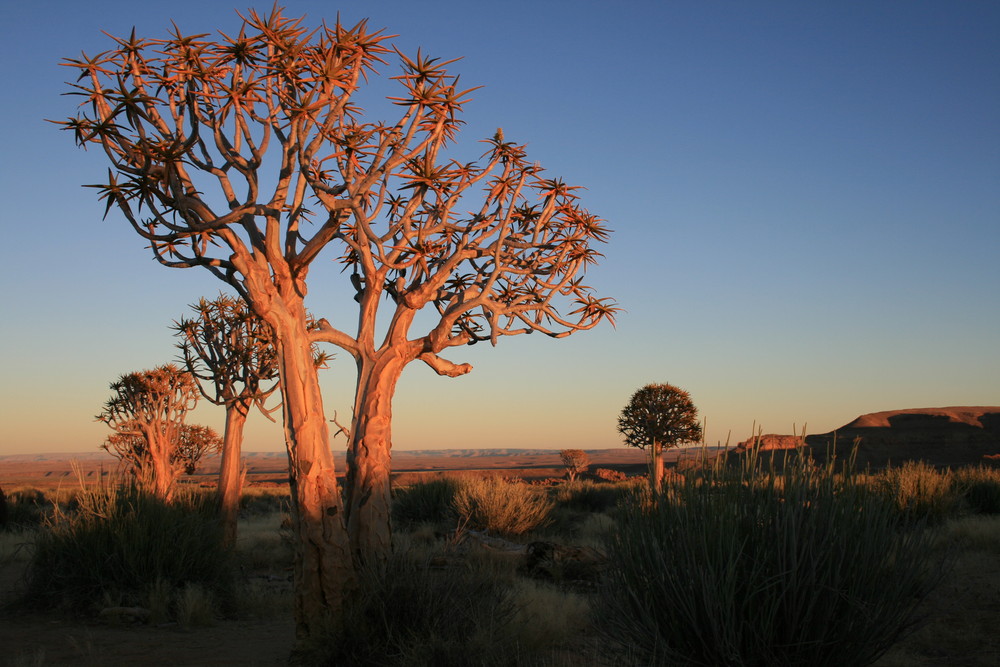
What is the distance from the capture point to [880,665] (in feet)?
21.9

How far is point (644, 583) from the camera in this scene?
5.02 m

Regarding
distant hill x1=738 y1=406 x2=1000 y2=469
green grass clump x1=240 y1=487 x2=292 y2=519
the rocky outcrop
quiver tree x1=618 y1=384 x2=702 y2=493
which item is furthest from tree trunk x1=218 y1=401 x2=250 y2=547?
the rocky outcrop

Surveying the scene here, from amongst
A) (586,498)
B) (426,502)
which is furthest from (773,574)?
(586,498)

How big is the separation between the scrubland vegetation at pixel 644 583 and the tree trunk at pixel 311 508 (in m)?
0.22

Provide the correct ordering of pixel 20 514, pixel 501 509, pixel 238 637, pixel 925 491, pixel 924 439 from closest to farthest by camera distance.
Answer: pixel 238 637 < pixel 925 491 < pixel 501 509 < pixel 20 514 < pixel 924 439

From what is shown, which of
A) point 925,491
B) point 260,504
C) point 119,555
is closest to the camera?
point 119,555

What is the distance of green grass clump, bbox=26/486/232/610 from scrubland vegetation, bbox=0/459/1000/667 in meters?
0.02

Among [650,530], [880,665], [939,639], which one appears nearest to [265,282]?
[650,530]

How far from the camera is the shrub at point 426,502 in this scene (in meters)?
18.6

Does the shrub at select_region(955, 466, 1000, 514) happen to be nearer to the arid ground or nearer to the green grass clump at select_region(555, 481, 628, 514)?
the arid ground

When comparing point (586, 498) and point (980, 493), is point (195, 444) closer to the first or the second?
point (586, 498)

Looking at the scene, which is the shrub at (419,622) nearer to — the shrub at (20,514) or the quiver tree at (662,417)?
the shrub at (20,514)

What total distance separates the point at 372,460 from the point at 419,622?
1.91 meters

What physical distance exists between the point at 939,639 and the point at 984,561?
12.3 ft
